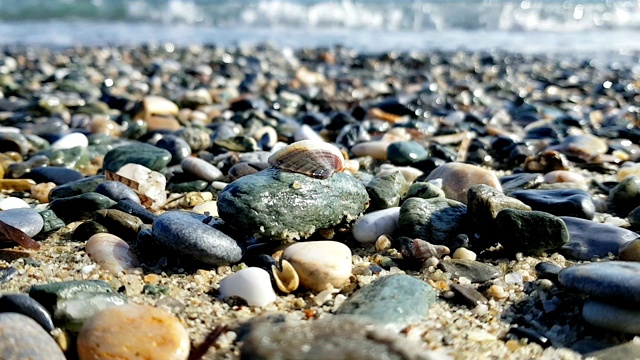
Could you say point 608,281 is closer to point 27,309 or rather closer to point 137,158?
point 27,309

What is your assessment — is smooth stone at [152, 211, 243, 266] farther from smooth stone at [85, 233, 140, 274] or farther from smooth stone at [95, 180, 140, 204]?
smooth stone at [95, 180, 140, 204]

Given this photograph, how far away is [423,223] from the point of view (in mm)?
2219

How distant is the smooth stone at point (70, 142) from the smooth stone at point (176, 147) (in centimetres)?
57

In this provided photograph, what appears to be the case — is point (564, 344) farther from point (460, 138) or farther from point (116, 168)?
point (460, 138)

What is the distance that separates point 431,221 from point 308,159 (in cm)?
52

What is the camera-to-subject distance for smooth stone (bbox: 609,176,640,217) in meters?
2.70

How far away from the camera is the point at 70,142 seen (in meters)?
3.67

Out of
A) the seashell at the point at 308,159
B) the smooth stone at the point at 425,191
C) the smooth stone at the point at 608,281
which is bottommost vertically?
the smooth stone at the point at 425,191

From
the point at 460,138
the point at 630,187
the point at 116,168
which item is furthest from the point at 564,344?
the point at 460,138

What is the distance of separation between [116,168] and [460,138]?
7.33 feet

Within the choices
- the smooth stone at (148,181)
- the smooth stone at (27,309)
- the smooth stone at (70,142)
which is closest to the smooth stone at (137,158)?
the smooth stone at (148,181)

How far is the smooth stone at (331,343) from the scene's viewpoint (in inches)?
48.3

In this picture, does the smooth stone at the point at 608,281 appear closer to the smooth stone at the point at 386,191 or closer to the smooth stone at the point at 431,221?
the smooth stone at the point at 431,221

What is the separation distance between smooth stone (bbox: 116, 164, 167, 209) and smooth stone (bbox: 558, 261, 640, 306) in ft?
5.88
